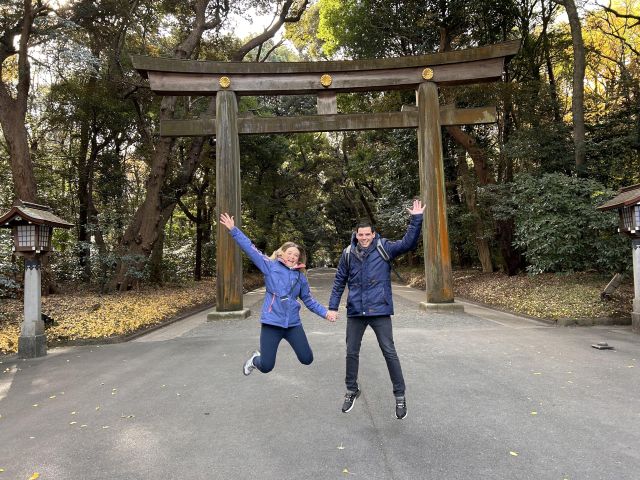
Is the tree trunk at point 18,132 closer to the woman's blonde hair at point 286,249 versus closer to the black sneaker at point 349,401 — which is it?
the woman's blonde hair at point 286,249

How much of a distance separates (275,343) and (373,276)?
3.60ft

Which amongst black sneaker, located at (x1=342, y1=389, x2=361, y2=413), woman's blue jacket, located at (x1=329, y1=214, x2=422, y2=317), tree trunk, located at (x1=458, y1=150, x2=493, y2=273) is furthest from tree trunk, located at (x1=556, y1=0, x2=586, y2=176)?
black sneaker, located at (x1=342, y1=389, x2=361, y2=413)

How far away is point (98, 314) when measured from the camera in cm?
896

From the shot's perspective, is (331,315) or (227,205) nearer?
(331,315)

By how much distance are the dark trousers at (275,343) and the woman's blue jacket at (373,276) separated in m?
0.55

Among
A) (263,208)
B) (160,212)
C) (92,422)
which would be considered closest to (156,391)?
(92,422)

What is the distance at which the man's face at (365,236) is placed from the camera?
3615 mm

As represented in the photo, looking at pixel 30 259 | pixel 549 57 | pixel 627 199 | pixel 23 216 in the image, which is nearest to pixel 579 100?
pixel 549 57

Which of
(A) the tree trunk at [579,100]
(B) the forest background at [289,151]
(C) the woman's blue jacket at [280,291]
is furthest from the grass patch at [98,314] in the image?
(A) the tree trunk at [579,100]

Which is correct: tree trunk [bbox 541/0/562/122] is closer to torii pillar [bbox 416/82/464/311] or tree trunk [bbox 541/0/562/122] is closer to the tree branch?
torii pillar [bbox 416/82/464/311]

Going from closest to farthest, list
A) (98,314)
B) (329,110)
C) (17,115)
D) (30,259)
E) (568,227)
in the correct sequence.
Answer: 1. (30,259)
2. (98,314)
3. (329,110)
4. (568,227)
5. (17,115)

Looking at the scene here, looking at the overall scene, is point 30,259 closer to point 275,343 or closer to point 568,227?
point 275,343

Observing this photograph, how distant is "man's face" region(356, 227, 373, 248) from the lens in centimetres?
362

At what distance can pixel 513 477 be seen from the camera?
8.41ft
